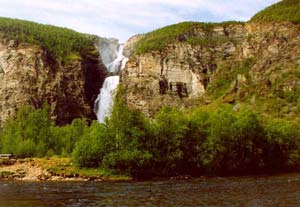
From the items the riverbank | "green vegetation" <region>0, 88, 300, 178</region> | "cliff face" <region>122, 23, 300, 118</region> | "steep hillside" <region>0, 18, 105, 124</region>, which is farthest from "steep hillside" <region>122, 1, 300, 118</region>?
the riverbank

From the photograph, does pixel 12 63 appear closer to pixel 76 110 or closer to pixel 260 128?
pixel 76 110

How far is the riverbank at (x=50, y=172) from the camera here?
7512 centimetres

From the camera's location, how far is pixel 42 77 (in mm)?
175500

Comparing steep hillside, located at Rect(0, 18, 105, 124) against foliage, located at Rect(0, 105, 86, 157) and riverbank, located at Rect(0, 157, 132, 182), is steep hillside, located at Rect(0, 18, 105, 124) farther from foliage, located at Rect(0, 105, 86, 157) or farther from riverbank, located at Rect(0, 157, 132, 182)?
riverbank, located at Rect(0, 157, 132, 182)

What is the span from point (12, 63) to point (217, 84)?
66.7 meters

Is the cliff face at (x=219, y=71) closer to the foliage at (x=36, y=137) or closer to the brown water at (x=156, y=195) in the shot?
the foliage at (x=36, y=137)

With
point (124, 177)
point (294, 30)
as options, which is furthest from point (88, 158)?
point (294, 30)

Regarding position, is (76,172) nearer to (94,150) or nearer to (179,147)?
(94,150)

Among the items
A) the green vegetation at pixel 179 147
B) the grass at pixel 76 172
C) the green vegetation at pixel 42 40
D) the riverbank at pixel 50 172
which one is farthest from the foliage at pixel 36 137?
the green vegetation at pixel 42 40

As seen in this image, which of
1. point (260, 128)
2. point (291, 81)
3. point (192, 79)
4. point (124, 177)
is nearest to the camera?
point (124, 177)

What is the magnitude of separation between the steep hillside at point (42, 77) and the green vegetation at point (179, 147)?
7270cm

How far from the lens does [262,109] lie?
143625 millimetres

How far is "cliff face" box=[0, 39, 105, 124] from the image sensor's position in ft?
553

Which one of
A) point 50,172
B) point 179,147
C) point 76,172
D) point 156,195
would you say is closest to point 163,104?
point 179,147
